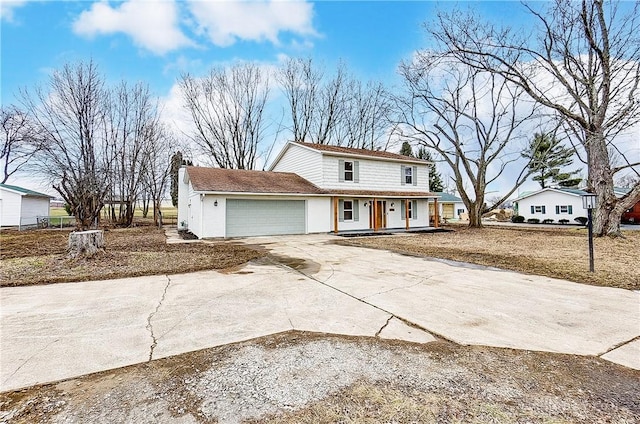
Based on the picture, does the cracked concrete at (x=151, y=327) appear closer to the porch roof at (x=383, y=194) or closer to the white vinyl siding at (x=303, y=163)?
the porch roof at (x=383, y=194)

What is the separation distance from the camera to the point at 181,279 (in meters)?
6.04

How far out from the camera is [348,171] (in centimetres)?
1795

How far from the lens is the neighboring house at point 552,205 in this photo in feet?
86.1

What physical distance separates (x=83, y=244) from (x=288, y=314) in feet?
21.2

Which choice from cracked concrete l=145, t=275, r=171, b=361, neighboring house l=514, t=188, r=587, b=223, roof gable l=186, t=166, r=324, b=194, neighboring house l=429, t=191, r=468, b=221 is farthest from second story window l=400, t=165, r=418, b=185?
neighboring house l=429, t=191, r=468, b=221

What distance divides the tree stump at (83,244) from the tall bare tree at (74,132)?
13.0 meters

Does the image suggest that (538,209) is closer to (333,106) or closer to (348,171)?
(333,106)

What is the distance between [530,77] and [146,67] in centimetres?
2048

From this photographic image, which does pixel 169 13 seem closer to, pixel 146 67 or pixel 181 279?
pixel 146 67

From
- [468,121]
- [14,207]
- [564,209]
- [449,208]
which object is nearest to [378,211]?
[468,121]

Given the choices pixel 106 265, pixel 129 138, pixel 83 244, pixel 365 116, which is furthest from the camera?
pixel 365 116

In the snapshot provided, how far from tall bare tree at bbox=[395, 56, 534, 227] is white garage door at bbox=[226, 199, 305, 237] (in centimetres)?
1148

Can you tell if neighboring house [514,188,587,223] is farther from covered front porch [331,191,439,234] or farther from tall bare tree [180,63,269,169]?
tall bare tree [180,63,269,169]

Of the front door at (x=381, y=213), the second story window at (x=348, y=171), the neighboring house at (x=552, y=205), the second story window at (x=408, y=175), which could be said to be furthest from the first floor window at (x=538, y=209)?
the second story window at (x=348, y=171)
